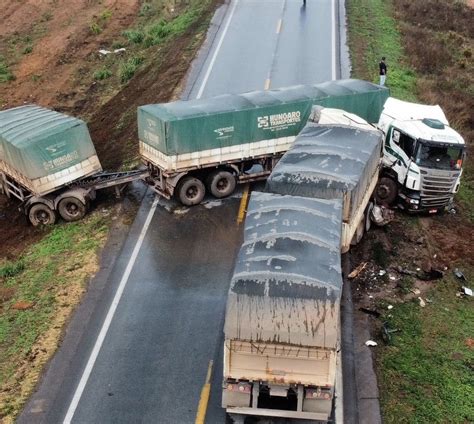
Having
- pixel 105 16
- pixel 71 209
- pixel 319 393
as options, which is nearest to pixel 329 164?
pixel 319 393

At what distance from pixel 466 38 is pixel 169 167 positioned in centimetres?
2877

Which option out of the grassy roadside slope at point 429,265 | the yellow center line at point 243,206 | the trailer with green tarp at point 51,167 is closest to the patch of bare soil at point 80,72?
the trailer with green tarp at point 51,167

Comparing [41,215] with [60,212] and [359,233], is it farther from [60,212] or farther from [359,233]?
[359,233]

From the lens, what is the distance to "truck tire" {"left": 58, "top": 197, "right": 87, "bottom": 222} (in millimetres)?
20234

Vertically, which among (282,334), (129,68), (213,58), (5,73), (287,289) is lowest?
(5,73)

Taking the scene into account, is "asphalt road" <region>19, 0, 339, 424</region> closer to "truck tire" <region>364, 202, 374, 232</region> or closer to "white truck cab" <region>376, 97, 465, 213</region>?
"truck tire" <region>364, 202, 374, 232</region>

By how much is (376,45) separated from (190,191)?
19.4 metres

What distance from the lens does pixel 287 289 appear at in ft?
37.4

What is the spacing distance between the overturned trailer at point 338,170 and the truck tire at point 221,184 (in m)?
3.18

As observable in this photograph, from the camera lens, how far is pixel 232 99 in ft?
67.8

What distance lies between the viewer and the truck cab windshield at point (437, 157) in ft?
63.5

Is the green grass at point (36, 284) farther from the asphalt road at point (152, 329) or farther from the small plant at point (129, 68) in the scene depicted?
the small plant at point (129, 68)

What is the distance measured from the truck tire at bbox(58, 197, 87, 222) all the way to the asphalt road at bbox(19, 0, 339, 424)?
2040mm

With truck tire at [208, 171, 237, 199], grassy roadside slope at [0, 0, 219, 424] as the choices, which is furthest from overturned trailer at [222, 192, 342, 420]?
truck tire at [208, 171, 237, 199]
